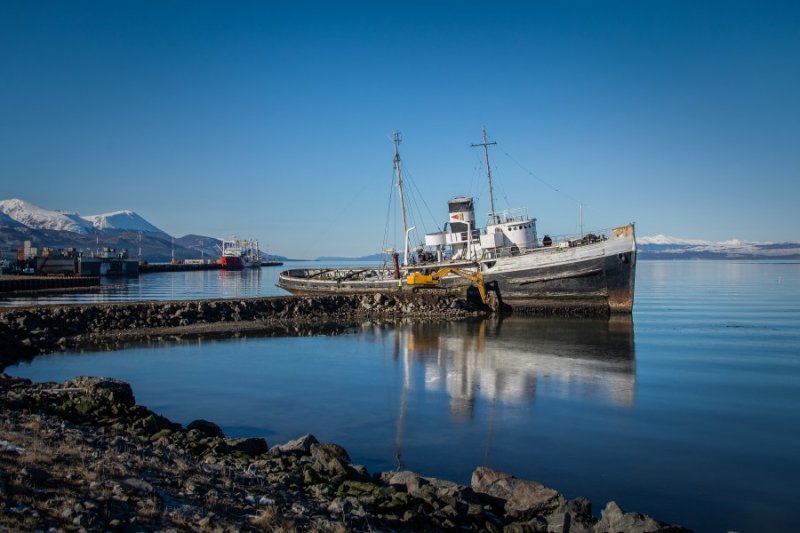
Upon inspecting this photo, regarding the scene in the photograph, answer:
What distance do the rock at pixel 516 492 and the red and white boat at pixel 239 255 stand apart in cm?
13622

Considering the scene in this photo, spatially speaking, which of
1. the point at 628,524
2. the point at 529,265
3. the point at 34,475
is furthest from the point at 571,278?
the point at 34,475

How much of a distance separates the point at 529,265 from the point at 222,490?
3495cm

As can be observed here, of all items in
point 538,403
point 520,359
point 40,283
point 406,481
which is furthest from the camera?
point 40,283

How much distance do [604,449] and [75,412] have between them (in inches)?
431

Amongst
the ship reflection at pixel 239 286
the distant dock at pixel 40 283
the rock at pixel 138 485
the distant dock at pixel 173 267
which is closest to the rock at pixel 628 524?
the rock at pixel 138 485

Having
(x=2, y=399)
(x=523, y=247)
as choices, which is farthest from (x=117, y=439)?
(x=523, y=247)

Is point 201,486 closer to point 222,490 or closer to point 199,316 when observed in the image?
point 222,490

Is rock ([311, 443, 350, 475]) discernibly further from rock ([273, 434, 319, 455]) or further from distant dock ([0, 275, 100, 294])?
distant dock ([0, 275, 100, 294])

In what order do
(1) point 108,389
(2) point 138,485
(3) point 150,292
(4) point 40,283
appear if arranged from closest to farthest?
(2) point 138,485, (1) point 108,389, (3) point 150,292, (4) point 40,283

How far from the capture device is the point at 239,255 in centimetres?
14975

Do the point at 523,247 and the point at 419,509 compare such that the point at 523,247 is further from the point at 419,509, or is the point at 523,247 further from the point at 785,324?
the point at 419,509

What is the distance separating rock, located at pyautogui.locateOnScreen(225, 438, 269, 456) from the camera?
10281 millimetres

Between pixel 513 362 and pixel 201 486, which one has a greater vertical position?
pixel 201 486

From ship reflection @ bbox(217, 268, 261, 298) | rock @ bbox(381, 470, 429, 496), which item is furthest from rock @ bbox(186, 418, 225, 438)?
ship reflection @ bbox(217, 268, 261, 298)
